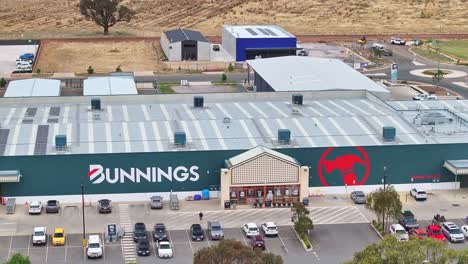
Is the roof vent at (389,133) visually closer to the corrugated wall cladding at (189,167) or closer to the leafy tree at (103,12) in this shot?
the corrugated wall cladding at (189,167)

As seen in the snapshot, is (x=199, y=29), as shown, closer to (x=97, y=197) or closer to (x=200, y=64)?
(x=200, y=64)

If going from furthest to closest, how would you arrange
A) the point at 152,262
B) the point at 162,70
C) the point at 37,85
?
the point at 162,70
the point at 37,85
the point at 152,262

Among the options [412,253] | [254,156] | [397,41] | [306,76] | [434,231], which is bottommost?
[397,41]

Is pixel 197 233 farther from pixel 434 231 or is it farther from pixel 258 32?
pixel 258 32

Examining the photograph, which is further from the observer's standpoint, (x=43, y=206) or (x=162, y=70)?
(x=162, y=70)

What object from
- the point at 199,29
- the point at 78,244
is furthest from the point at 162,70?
the point at 78,244

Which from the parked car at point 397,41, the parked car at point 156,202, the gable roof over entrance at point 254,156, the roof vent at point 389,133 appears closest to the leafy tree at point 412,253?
the gable roof over entrance at point 254,156

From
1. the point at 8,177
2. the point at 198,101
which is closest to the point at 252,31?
the point at 198,101
